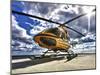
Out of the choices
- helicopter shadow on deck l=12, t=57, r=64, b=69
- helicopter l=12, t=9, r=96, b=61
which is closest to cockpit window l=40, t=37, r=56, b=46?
helicopter l=12, t=9, r=96, b=61

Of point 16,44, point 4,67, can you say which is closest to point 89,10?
point 16,44

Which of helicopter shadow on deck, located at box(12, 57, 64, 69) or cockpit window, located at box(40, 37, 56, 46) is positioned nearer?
helicopter shadow on deck, located at box(12, 57, 64, 69)

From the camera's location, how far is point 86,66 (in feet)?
8.39

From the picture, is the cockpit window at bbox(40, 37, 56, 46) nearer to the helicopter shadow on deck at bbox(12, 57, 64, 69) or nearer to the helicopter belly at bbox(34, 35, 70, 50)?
the helicopter belly at bbox(34, 35, 70, 50)

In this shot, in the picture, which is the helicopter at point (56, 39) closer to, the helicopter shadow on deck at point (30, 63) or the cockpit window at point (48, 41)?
the cockpit window at point (48, 41)

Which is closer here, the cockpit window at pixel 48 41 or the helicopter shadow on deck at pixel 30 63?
the helicopter shadow on deck at pixel 30 63

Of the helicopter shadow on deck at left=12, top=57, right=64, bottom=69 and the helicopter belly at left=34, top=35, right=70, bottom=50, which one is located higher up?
the helicopter belly at left=34, top=35, right=70, bottom=50

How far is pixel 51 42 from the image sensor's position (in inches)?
94.9

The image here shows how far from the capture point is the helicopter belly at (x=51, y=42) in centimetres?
236

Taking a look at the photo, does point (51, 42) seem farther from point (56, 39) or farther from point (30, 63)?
point (30, 63)

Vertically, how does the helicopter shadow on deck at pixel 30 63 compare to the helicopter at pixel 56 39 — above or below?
below

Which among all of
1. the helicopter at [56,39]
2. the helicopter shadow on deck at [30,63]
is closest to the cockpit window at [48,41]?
the helicopter at [56,39]

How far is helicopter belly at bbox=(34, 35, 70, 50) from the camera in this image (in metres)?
2.36

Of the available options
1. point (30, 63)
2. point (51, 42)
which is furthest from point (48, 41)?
point (30, 63)
